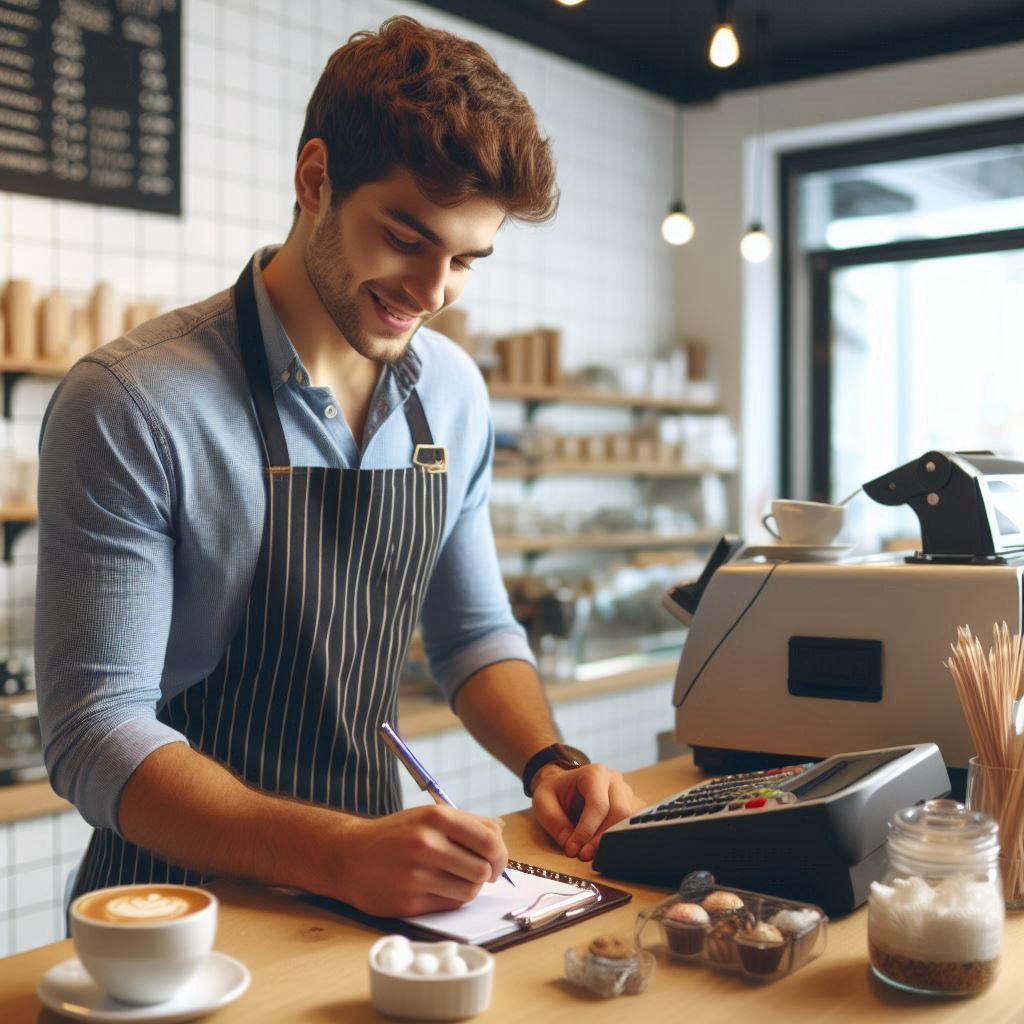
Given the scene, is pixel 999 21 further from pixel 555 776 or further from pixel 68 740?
pixel 68 740

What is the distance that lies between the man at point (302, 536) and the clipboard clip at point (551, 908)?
6cm

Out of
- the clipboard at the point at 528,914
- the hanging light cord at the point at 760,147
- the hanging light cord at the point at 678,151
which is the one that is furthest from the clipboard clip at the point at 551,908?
the hanging light cord at the point at 678,151

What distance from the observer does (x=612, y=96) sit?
545 centimetres

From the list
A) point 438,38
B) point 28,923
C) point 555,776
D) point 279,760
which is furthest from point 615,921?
point 28,923

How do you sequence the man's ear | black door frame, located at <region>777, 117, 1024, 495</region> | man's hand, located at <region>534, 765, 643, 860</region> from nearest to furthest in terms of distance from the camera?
man's hand, located at <region>534, 765, 643, 860</region> < the man's ear < black door frame, located at <region>777, 117, 1024, 495</region>

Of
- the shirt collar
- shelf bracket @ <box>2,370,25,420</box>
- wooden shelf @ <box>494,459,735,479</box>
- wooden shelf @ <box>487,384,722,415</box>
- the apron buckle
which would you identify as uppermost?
wooden shelf @ <box>487,384,722,415</box>

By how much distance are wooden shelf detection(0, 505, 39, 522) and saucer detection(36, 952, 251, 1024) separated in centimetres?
237

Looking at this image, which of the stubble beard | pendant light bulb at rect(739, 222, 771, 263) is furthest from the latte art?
pendant light bulb at rect(739, 222, 771, 263)

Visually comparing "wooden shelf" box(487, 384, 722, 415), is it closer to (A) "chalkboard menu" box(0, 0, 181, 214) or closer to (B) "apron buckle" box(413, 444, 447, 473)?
(A) "chalkboard menu" box(0, 0, 181, 214)

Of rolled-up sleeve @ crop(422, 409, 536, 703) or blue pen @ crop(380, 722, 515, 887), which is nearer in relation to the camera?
blue pen @ crop(380, 722, 515, 887)

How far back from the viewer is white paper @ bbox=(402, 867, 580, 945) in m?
1.11

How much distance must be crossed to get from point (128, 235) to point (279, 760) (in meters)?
2.52

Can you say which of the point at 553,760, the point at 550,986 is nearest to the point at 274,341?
the point at 553,760

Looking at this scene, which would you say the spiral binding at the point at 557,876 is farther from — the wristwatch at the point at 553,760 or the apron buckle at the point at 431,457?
the apron buckle at the point at 431,457
